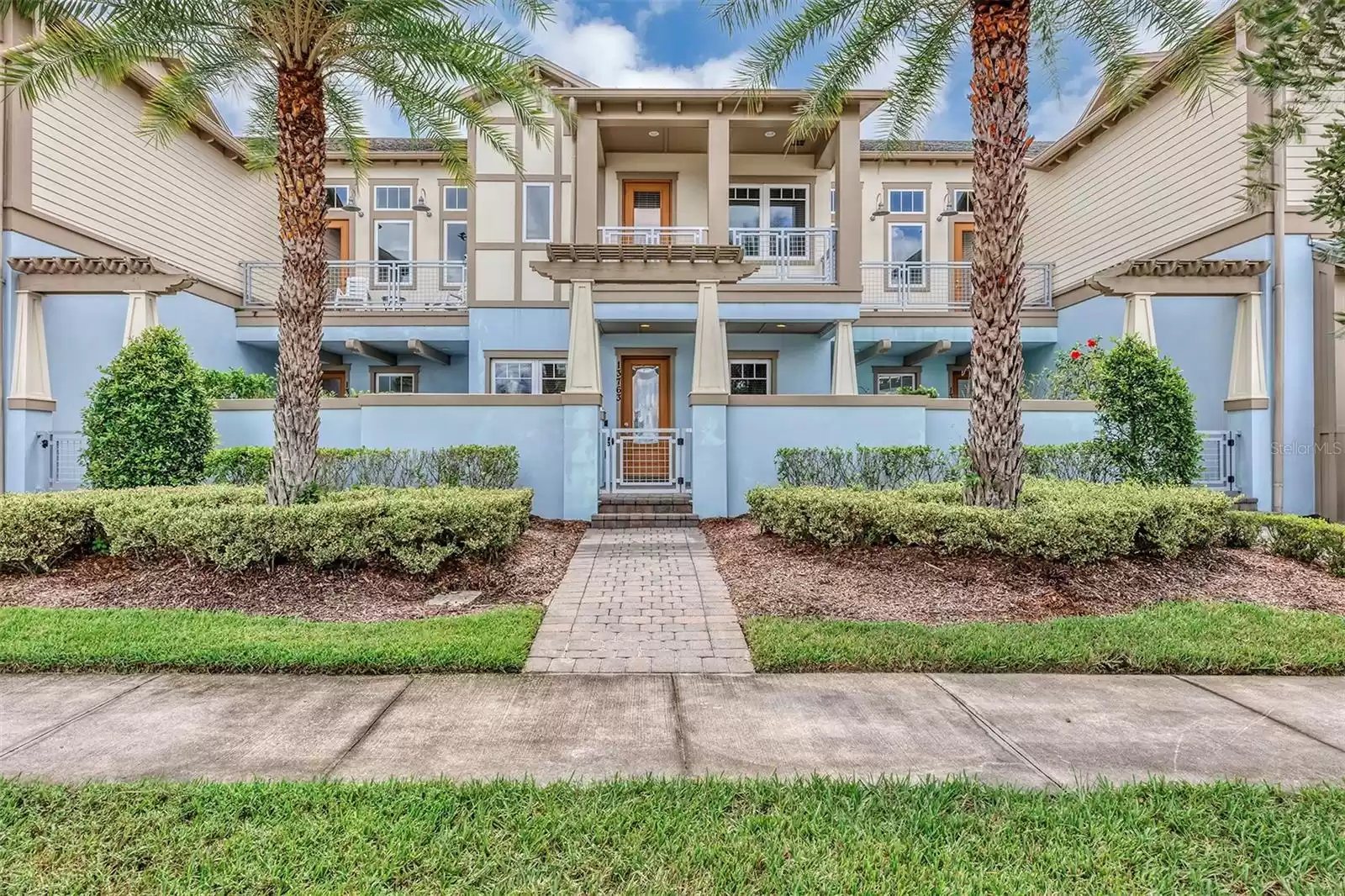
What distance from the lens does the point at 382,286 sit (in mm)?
16906

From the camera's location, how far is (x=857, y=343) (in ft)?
51.4

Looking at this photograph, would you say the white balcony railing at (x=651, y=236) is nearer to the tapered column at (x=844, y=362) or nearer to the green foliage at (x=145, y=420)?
the tapered column at (x=844, y=362)

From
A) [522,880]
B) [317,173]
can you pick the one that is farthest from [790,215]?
[522,880]

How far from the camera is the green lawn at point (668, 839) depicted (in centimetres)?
215

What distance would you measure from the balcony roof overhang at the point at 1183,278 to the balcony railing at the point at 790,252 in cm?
504

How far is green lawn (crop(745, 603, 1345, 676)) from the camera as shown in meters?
4.24

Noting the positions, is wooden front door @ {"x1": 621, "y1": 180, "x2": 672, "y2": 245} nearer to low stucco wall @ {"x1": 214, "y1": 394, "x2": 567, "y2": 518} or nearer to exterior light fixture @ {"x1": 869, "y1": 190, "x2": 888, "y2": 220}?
exterior light fixture @ {"x1": 869, "y1": 190, "x2": 888, "y2": 220}

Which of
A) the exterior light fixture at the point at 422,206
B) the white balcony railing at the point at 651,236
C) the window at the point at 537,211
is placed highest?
the exterior light fixture at the point at 422,206

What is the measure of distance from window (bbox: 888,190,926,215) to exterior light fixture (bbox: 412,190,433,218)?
12287 mm

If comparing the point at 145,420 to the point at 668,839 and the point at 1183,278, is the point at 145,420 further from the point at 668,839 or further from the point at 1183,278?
the point at 1183,278

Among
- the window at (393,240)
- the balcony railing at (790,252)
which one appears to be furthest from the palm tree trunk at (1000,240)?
the window at (393,240)

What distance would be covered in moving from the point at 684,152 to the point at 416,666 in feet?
46.4

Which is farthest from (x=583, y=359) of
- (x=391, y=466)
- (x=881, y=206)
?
(x=881, y=206)

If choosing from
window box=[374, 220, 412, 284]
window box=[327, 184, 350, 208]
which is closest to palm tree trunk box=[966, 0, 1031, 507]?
window box=[374, 220, 412, 284]
